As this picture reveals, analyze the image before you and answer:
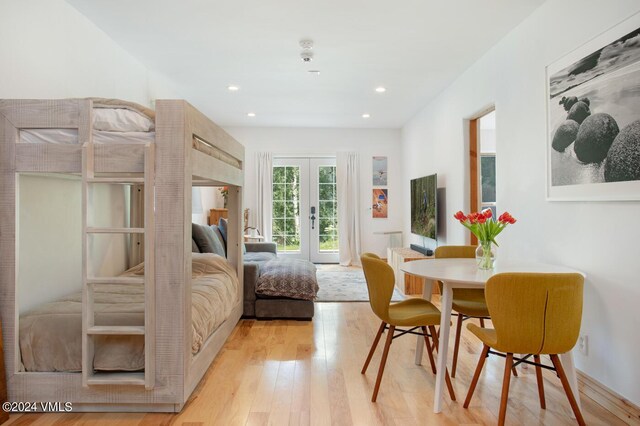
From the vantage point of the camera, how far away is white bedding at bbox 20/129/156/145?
2172 millimetres

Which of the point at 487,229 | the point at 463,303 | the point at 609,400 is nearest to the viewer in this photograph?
the point at 609,400

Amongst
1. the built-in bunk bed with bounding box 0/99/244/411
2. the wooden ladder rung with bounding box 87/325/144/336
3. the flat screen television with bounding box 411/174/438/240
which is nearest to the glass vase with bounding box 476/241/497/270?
the built-in bunk bed with bounding box 0/99/244/411

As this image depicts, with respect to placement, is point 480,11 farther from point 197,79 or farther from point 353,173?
point 353,173

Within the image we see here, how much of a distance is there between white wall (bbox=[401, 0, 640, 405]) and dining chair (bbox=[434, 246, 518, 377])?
20.3 inches

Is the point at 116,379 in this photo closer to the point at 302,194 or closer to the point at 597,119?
the point at 597,119

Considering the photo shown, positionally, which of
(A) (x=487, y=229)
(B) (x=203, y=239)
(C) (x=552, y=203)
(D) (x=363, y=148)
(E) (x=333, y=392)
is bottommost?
(E) (x=333, y=392)

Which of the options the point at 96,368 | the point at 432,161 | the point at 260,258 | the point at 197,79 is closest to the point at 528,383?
the point at 96,368

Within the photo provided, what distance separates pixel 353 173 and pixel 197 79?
3.61 metres

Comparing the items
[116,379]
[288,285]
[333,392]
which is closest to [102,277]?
[116,379]

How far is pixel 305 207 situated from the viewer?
7.75 meters

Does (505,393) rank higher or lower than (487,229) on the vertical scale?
lower

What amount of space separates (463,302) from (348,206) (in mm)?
4939

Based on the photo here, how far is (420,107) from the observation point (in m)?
6.17

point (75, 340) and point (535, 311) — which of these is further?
point (75, 340)
